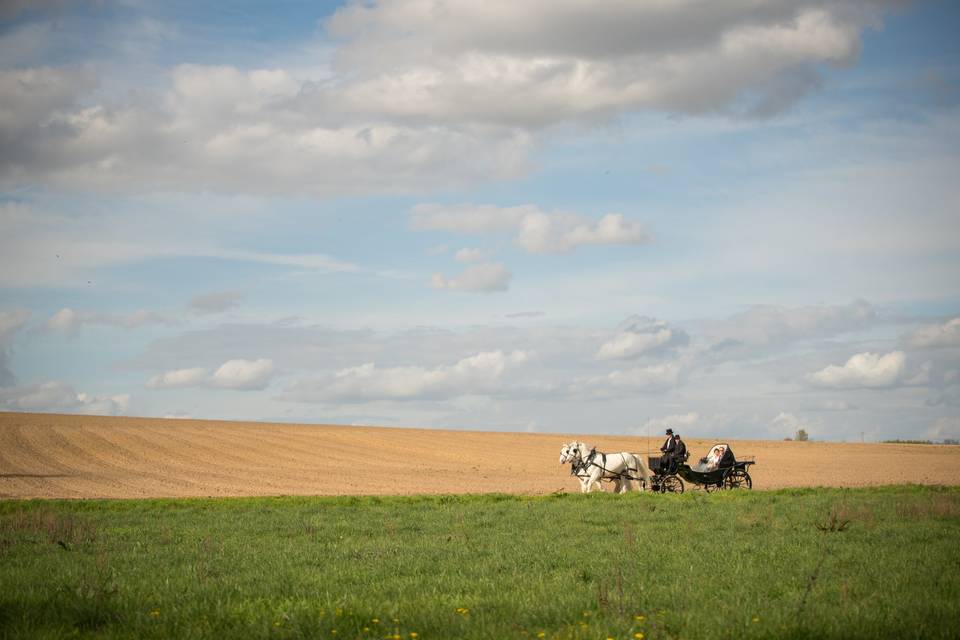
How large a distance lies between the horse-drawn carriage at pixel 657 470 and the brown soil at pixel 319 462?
1.95 m

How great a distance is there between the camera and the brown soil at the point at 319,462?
115 feet

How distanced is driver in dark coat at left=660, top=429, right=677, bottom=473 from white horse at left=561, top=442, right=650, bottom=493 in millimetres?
1303

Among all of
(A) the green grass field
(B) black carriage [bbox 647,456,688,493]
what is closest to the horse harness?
(B) black carriage [bbox 647,456,688,493]

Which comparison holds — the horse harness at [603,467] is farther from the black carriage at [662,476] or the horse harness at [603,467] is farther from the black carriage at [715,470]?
the black carriage at [715,470]

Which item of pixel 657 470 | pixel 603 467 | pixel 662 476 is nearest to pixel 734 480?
pixel 662 476

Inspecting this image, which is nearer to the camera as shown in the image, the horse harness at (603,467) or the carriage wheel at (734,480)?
the carriage wheel at (734,480)

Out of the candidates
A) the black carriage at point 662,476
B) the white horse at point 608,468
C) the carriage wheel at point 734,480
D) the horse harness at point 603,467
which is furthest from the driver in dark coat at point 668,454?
the carriage wheel at point 734,480

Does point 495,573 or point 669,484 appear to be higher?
point 495,573

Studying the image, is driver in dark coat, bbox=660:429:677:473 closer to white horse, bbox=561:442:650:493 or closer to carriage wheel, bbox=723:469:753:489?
white horse, bbox=561:442:650:493

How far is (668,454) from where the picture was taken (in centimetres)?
2914

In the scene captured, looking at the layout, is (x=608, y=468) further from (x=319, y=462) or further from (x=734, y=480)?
(x=319, y=462)

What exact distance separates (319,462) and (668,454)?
988 inches

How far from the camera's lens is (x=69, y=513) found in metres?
22.0

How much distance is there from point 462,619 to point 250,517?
13.4 m
